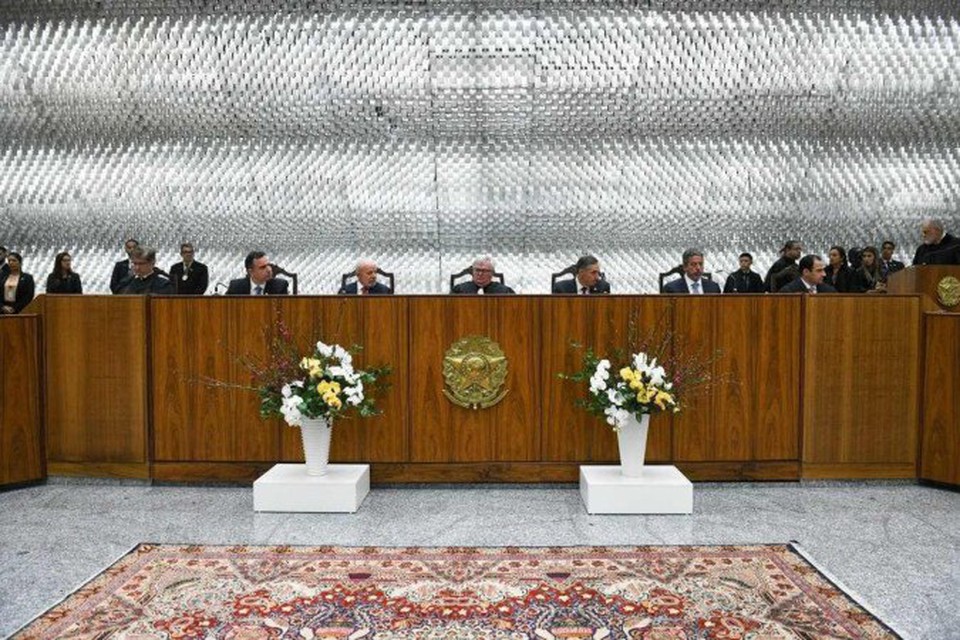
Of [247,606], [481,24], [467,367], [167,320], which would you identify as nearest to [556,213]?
[481,24]

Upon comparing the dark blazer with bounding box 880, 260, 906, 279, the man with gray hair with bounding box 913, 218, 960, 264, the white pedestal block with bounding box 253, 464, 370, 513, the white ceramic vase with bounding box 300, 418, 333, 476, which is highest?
the man with gray hair with bounding box 913, 218, 960, 264

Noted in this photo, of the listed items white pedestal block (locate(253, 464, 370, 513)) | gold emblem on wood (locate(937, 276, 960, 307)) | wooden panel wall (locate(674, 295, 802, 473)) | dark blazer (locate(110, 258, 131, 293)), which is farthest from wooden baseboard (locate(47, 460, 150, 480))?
gold emblem on wood (locate(937, 276, 960, 307))

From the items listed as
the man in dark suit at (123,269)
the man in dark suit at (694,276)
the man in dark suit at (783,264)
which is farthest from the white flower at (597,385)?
the man in dark suit at (123,269)

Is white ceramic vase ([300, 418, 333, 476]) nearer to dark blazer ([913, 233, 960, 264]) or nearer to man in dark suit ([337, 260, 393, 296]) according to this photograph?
man in dark suit ([337, 260, 393, 296])

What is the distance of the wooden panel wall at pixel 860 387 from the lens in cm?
459

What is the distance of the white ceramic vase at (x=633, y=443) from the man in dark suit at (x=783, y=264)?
12.5 ft

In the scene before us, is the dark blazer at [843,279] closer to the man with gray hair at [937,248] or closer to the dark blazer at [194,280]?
the man with gray hair at [937,248]

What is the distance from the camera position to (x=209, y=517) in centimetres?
406

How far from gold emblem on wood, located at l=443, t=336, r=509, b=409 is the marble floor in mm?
556

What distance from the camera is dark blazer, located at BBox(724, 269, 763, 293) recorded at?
8.14 metres

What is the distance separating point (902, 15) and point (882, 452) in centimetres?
633

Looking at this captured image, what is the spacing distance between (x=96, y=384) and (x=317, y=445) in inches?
61.7

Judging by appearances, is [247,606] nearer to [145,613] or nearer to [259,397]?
[145,613]

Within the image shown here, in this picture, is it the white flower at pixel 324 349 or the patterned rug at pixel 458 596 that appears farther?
the white flower at pixel 324 349
